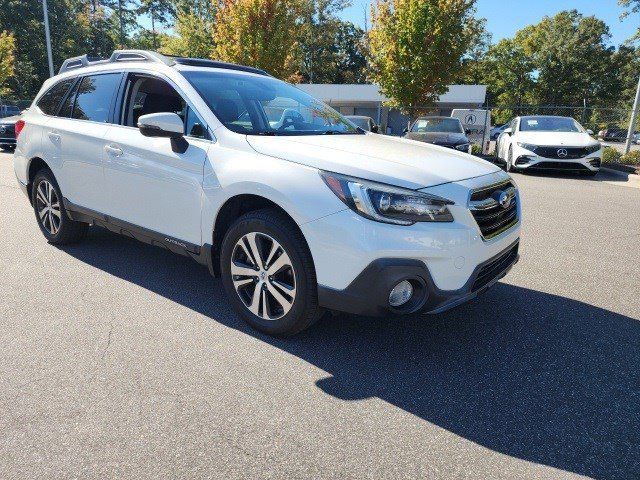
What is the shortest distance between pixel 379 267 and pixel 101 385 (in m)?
1.63

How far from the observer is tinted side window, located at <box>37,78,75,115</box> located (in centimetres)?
498

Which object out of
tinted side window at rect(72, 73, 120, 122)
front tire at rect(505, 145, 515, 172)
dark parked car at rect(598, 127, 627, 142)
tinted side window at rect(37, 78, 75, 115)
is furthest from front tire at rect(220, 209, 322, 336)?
dark parked car at rect(598, 127, 627, 142)

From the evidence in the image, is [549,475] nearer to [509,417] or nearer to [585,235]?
[509,417]

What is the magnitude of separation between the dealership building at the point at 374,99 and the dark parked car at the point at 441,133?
2328 cm

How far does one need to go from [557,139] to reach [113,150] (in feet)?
35.9

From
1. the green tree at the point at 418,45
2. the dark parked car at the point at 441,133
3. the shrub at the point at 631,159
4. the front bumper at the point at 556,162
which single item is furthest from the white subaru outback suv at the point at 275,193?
the green tree at the point at 418,45

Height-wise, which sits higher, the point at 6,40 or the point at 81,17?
the point at 81,17

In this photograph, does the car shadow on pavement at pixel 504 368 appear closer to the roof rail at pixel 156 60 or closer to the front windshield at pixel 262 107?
the front windshield at pixel 262 107

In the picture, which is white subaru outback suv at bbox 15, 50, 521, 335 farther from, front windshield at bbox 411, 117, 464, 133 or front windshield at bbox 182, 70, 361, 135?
front windshield at bbox 411, 117, 464, 133

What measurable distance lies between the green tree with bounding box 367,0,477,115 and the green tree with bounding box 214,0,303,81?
13.0ft

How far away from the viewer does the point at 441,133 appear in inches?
547

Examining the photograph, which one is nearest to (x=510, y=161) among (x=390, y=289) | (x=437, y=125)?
(x=437, y=125)

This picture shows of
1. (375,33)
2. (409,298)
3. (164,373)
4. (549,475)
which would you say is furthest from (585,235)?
(375,33)

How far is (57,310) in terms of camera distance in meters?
3.65
